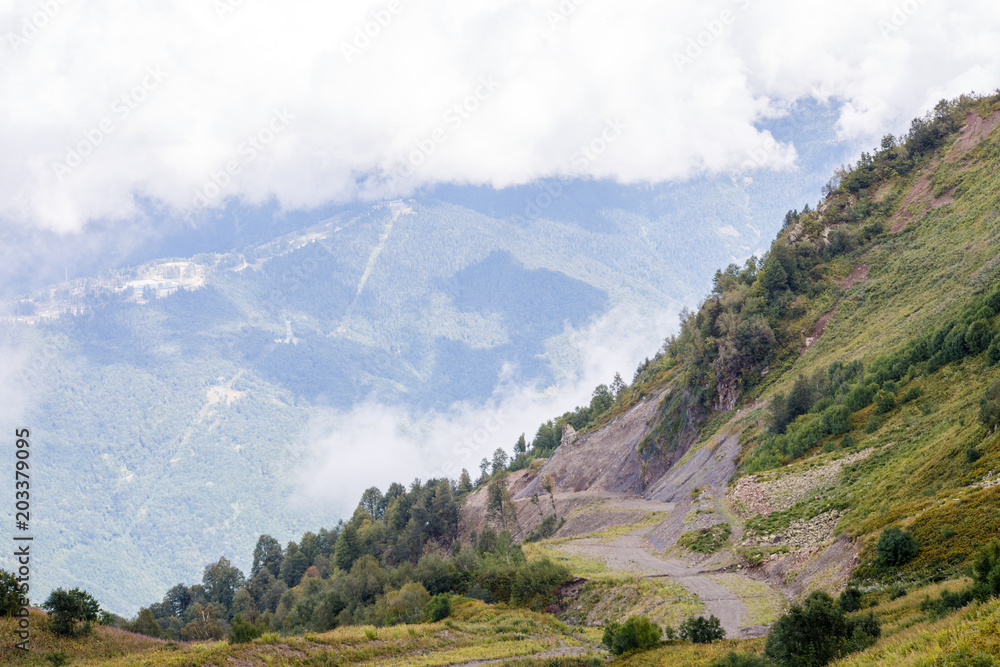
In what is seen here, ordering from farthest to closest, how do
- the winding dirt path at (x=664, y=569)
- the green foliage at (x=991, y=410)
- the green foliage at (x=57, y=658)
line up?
the winding dirt path at (x=664, y=569) < the green foliage at (x=991, y=410) < the green foliage at (x=57, y=658)

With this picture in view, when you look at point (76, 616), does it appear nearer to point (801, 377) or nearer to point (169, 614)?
point (801, 377)

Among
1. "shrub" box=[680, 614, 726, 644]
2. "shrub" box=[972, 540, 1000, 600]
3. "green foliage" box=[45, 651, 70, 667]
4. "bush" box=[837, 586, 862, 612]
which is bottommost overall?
"shrub" box=[680, 614, 726, 644]

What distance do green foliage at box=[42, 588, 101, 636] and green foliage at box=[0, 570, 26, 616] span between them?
84 centimetres

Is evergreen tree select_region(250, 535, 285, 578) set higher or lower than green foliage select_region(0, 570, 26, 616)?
lower

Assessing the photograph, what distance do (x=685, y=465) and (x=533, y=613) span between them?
41561 mm

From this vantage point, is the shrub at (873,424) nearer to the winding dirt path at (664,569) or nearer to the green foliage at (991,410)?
the green foliage at (991,410)

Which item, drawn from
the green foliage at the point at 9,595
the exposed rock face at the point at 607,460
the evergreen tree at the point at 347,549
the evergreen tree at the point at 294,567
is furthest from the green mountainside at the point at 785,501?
the evergreen tree at the point at 294,567

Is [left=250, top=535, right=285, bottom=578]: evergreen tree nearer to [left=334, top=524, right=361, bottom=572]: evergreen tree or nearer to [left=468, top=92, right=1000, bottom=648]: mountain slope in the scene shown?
[left=334, top=524, right=361, bottom=572]: evergreen tree

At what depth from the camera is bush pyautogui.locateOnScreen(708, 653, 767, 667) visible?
19031mm

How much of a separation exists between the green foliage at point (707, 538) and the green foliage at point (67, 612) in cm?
3346

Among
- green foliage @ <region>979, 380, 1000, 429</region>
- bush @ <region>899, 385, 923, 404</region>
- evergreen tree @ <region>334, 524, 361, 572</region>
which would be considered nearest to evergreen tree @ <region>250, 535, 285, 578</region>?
evergreen tree @ <region>334, 524, 361, 572</region>

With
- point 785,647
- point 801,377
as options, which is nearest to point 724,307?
point 801,377

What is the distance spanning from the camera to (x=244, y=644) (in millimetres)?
24547

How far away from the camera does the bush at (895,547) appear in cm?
2395
